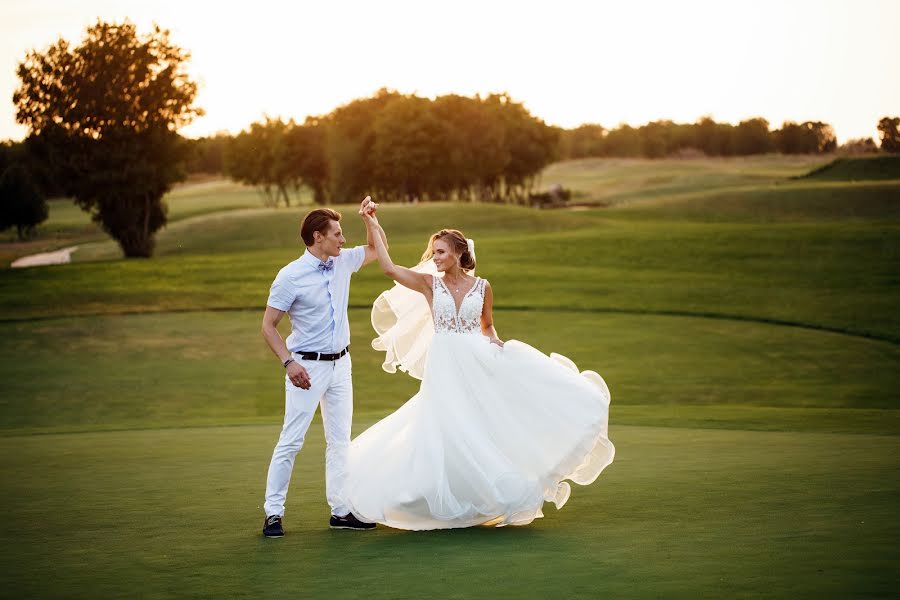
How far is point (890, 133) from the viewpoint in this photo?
8081 centimetres

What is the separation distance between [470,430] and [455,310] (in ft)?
3.33

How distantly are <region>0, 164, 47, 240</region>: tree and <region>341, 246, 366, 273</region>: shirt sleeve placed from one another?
7865 cm

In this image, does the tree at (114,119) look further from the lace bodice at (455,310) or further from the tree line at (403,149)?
the lace bodice at (455,310)

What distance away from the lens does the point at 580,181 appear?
5364 inches

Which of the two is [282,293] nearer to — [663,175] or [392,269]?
[392,269]

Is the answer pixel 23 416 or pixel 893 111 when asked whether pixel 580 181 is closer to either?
pixel 893 111

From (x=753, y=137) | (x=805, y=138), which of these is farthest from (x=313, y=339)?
(x=753, y=137)

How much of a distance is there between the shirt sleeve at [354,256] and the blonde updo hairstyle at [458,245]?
0.55 metres

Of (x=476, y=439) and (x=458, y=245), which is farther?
(x=458, y=245)

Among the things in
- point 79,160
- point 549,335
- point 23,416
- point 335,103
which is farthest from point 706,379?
point 335,103

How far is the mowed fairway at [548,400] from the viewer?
6.88 m

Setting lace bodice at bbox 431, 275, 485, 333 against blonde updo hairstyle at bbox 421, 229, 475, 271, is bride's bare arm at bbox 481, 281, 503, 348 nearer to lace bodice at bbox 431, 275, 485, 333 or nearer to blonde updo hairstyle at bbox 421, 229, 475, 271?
lace bodice at bbox 431, 275, 485, 333

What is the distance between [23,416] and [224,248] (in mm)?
49292

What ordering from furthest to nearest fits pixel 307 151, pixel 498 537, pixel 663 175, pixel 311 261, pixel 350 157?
pixel 663 175, pixel 307 151, pixel 350 157, pixel 311 261, pixel 498 537
